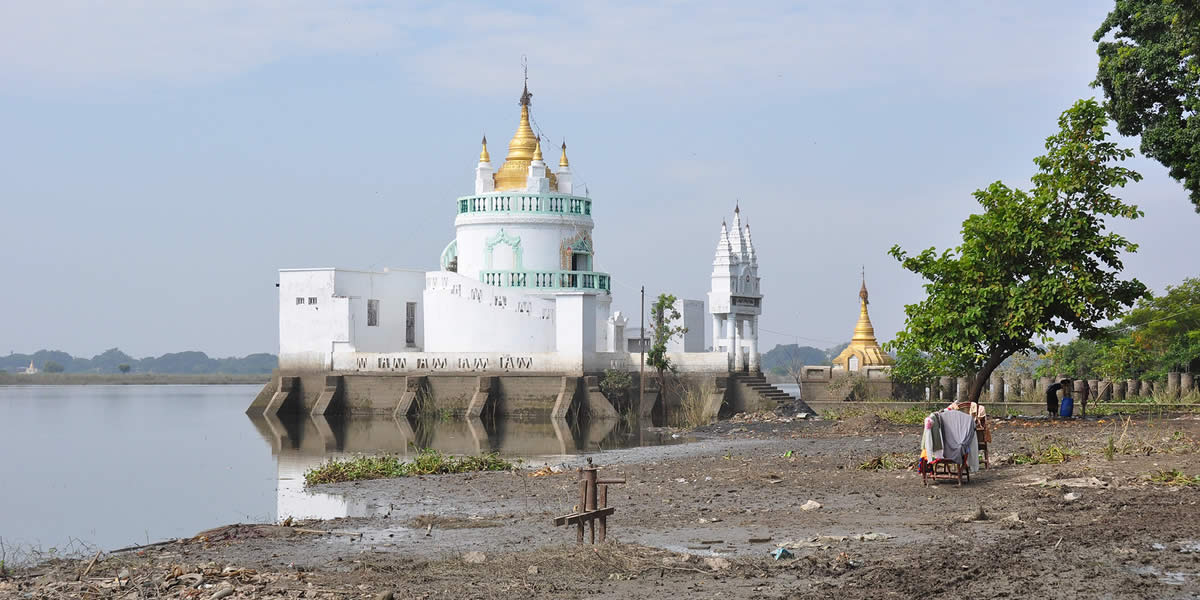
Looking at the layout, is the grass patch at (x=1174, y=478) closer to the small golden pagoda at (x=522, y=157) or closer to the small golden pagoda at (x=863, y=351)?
the small golden pagoda at (x=863, y=351)

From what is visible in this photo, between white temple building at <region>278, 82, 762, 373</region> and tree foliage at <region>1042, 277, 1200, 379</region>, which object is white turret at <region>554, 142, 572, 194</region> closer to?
white temple building at <region>278, 82, 762, 373</region>

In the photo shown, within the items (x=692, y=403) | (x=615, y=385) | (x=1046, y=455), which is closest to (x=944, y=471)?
(x=1046, y=455)

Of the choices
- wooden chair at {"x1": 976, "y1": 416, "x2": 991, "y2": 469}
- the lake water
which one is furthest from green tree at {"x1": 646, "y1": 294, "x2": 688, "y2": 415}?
wooden chair at {"x1": 976, "y1": 416, "x2": 991, "y2": 469}

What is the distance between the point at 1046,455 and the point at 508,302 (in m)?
31.3

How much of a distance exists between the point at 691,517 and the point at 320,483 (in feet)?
31.0

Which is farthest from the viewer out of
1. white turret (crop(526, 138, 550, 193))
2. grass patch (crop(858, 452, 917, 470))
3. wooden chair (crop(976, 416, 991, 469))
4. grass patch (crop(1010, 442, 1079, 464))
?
white turret (crop(526, 138, 550, 193))

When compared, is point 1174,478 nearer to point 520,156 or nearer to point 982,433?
point 982,433

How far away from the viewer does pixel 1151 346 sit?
45.0m

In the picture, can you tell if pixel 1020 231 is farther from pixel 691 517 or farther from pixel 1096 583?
pixel 1096 583

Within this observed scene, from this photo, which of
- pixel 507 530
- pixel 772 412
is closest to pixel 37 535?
pixel 507 530

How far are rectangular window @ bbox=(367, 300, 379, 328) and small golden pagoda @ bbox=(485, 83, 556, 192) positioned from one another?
660cm

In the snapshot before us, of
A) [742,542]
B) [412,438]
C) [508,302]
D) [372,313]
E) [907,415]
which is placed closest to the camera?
[742,542]

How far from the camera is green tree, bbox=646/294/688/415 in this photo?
4628 cm

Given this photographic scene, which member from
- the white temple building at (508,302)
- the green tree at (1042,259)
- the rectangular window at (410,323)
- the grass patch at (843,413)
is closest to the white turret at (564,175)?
the white temple building at (508,302)
